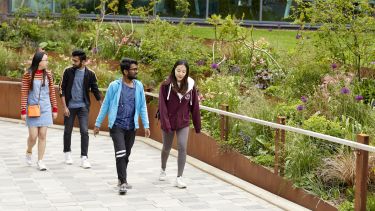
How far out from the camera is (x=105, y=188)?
977cm

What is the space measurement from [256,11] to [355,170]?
20.1 metres

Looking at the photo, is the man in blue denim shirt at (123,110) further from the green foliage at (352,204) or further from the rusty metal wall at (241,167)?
the green foliage at (352,204)

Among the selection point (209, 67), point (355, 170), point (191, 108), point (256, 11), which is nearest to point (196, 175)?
point (191, 108)

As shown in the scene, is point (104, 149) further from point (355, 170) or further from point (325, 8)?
point (355, 170)

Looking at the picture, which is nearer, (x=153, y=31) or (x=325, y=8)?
(x=325, y=8)

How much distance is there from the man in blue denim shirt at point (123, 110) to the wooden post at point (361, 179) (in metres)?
2.96

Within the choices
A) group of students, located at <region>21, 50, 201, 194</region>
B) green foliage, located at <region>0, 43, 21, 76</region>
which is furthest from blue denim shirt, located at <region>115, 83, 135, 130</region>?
green foliage, located at <region>0, 43, 21, 76</region>

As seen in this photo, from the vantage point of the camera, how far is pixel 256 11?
2780 centimetres

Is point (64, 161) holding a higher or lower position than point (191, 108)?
lower

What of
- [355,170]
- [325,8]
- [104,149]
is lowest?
[104,149]

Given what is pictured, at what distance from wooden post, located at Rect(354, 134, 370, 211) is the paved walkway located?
1346mm

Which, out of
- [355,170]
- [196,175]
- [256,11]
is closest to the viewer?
[355,170]

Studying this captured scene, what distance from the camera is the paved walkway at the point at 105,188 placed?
882 cm

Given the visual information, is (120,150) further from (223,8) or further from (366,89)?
(223,8)
